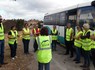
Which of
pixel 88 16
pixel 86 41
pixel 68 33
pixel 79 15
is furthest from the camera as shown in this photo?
pixel 79 15

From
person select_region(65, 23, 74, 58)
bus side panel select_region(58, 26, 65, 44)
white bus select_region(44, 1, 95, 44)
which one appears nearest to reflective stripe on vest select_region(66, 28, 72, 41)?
person select_region(65, 23, 74, 58)

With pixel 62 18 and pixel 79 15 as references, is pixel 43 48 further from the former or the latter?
pixel 62 18

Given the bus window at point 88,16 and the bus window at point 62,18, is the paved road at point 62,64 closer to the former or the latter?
the bus window at point 88,16

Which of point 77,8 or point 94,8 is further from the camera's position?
point 77,8

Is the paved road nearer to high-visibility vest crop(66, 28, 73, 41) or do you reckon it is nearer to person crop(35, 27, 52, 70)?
high-visibility vest crop(66, 28, 73, 41)

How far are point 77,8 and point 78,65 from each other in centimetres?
454

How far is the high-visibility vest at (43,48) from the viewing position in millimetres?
7738

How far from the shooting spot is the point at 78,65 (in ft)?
39.6

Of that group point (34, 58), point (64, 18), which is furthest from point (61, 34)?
point (34, 58)

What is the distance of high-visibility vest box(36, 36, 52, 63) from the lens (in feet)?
25.4

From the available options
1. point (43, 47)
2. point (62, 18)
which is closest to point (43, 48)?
point (43, 47)

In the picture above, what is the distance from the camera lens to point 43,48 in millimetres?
7773

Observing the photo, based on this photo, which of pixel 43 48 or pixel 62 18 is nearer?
pixel 43 48

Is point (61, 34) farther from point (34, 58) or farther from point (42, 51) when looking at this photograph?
point (42, 51)
